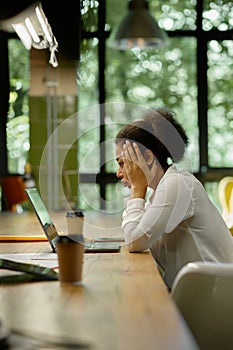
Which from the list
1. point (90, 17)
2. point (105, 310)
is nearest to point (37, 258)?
point (105, 310)

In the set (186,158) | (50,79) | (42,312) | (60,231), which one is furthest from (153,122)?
(50,79)

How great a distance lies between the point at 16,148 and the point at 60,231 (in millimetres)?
5542

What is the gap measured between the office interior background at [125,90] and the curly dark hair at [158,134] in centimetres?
588

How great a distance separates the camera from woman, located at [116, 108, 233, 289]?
310 centimetres

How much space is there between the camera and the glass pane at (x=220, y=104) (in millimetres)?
9453

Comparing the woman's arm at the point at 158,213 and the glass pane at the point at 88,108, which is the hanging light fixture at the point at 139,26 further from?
the woman's arm at the point at 158,213

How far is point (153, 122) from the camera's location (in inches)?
134

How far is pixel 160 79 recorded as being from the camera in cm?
950

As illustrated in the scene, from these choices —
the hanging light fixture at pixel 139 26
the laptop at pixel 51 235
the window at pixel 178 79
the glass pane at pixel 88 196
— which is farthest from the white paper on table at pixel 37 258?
the window at pixel 178 79

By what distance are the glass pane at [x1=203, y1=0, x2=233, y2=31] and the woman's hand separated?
634cm

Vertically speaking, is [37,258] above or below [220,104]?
above

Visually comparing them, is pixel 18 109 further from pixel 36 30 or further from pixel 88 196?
pixel 36 30

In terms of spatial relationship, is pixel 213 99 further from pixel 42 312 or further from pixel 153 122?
pixel 42 312

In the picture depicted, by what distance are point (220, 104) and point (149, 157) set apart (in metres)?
6.30
